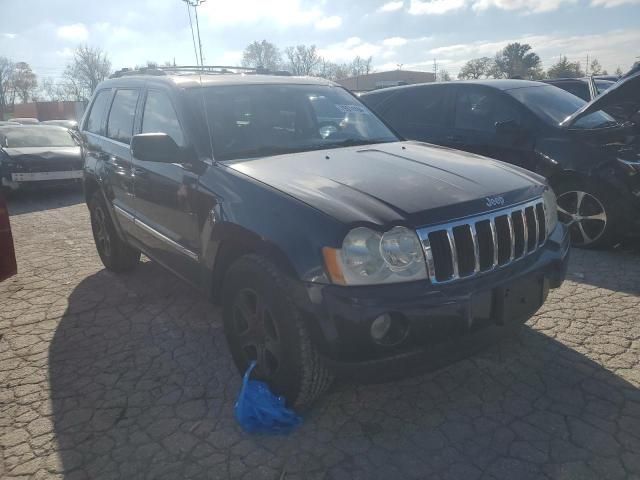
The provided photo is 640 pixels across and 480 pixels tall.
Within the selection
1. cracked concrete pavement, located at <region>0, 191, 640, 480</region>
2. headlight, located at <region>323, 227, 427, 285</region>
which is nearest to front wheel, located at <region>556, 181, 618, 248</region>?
cracked concrete pavement, located at <region>0, 191, 640, 480</region>

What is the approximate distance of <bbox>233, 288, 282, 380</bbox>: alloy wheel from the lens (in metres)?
2.50

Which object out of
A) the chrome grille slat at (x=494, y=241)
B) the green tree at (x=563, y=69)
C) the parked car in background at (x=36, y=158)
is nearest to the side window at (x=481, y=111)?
the chrome grille slat at (x=494, y=241)

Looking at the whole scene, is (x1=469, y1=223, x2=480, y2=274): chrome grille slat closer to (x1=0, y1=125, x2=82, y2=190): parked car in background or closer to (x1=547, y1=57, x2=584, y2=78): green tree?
(x1=0, y1=125, x2=82, y2=190): parked car in background

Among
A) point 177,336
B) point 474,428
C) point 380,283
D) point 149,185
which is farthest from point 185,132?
point 474,428

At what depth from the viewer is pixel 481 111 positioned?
18.7 ft

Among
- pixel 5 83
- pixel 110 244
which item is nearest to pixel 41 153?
pixel 110 244

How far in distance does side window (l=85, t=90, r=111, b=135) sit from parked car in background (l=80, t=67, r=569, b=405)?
3.62ft

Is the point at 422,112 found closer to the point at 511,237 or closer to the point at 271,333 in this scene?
the point at 511,237

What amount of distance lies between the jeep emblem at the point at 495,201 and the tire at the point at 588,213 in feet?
9.33

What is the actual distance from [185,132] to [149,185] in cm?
64

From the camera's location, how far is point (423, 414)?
8.55 feet

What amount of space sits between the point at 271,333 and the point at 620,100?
4000 mm

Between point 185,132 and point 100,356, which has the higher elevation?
point 185,132

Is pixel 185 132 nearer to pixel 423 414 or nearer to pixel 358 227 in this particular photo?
pixel 358 227
